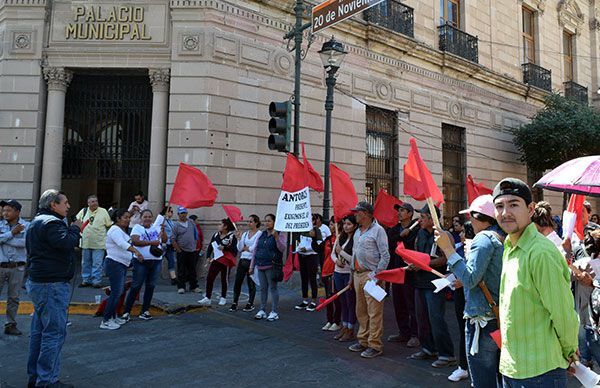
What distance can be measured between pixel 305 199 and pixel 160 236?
2.81 meters

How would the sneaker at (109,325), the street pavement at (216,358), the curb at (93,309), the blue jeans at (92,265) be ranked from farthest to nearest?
the blue jeans at (92,265), the curb at (93,309), the sneaker at (109,325), the street pavement at (216,358)

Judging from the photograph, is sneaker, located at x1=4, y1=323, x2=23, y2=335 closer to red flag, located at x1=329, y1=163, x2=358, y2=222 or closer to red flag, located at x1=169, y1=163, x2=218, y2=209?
red flag, located at x1=169, y1=163, x2=218, y2=209

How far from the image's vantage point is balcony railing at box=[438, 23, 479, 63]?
17734 mm

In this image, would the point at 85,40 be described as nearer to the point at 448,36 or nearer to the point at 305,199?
the point at 305,199

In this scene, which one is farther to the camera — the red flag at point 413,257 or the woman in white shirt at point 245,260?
the woman in white shirt at point 245,260

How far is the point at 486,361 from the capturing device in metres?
3.28

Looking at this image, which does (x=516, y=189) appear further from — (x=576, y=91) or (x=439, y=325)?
(x=576, y=91)

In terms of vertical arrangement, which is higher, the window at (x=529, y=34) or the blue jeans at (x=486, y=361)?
the window at (x=529, y=34)

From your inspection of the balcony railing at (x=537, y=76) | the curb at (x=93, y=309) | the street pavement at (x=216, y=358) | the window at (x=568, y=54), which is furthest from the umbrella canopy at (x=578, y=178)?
the window at (x=568, y=54)

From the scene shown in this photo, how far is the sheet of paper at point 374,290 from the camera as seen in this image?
5902mm

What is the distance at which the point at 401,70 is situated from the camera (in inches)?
646

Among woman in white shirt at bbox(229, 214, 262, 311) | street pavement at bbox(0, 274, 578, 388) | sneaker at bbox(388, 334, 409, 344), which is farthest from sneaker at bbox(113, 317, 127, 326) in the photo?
sneaker at bbox(388, 334, 409, 344)

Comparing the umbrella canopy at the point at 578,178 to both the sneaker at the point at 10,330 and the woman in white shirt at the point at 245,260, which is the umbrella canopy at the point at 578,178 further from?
the sneaker at the point at 10,330

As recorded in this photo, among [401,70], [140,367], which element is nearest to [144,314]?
[140,367]
